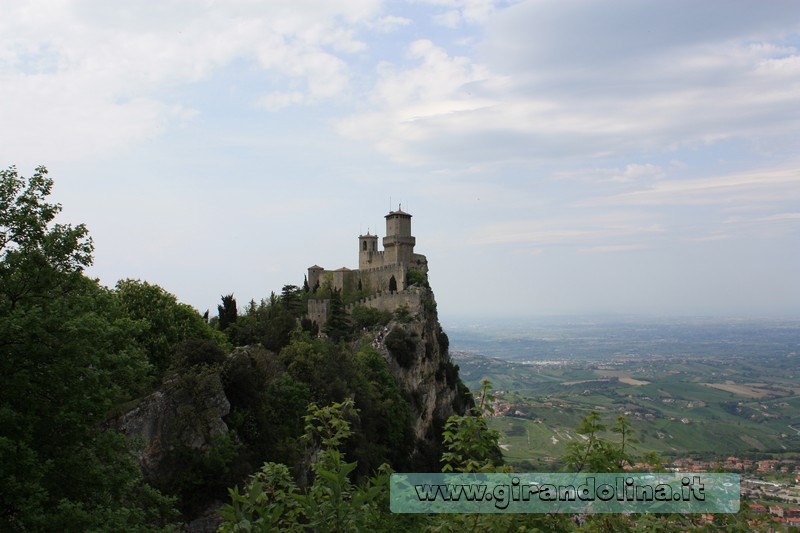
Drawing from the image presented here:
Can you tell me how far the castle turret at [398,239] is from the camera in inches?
2344

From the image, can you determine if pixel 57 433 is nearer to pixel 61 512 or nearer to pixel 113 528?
pixel 61 512

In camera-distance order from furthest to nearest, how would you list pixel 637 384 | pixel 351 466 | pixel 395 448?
pixel 637 384, pixel 395 448, pixel 351 466

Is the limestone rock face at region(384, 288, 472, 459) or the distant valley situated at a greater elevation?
the limestone rock face at region(384, 288, 472, 459)

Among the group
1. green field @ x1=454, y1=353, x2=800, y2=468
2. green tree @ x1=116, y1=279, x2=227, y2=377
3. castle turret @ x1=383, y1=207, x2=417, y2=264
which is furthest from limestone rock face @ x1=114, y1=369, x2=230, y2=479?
castle turret @ x1=383, y1=207, x2=417, y2=264

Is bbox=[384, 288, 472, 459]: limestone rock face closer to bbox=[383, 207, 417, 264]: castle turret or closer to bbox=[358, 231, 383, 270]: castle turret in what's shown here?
bbox=[383, 207, 417, 264]: castle turret

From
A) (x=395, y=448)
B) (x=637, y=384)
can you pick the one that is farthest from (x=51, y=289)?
(x=637, y=384)

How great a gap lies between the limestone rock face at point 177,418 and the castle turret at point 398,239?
39.1 metres

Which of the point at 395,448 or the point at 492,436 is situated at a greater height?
the point at 492,436

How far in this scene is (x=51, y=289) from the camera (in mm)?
13492

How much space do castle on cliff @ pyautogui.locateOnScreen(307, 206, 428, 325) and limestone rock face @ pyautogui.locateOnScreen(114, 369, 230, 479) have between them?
105 ft

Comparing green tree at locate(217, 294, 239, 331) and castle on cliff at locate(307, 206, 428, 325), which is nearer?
green tree at locate(217, 294, 239, 331)

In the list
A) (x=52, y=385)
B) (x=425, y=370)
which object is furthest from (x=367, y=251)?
(x=52, y=385)

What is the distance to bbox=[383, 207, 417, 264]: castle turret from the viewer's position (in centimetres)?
5953

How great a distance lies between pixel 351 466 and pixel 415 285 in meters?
48.5
